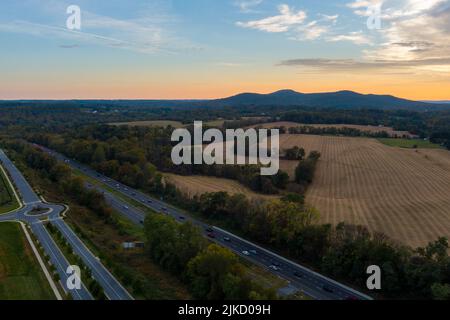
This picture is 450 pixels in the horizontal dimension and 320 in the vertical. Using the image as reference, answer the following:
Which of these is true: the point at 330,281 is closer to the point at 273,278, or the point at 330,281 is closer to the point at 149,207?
the point at 273,278

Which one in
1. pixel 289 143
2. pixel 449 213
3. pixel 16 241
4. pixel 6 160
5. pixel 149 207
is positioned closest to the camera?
pixel 16 241

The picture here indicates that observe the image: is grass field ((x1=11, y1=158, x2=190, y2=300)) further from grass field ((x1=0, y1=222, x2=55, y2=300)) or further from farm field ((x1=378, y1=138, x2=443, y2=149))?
farm field ((x1=378, y1=138, x2=443, y2=149))

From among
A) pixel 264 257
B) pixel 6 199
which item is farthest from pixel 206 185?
pixel 6 199

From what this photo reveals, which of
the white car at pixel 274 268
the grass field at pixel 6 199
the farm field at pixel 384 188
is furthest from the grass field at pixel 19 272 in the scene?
the farm field at pixel 384 188

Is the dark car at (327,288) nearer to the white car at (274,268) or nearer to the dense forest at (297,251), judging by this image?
the dense forest at (297,251)
